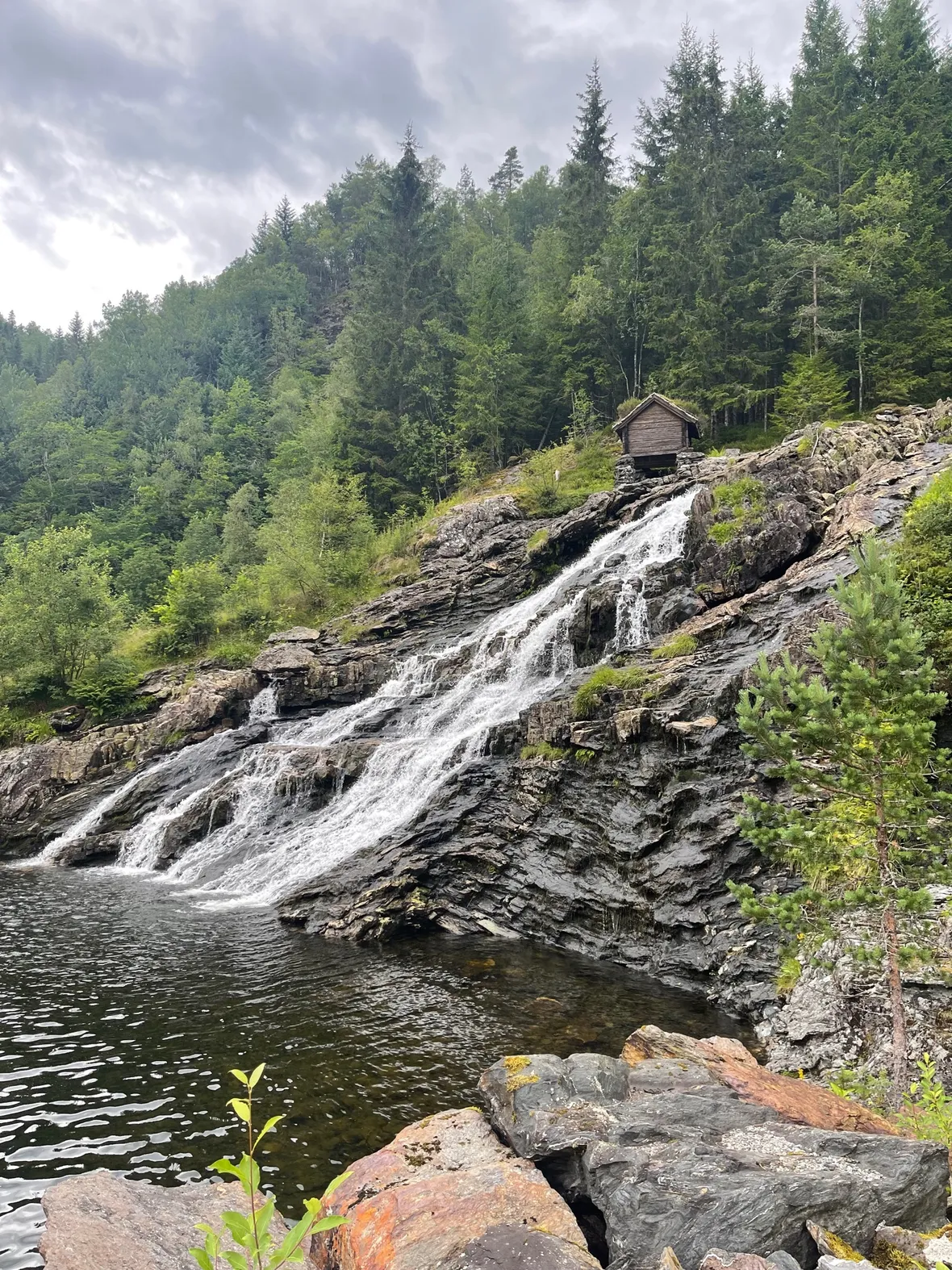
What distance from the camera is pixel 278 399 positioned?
252 ft

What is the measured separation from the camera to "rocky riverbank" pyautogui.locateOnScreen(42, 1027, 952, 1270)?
4.89 metres

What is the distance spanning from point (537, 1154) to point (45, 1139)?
6.29 meters

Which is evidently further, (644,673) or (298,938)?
(644,673)

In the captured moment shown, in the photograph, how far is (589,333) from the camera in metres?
49.0

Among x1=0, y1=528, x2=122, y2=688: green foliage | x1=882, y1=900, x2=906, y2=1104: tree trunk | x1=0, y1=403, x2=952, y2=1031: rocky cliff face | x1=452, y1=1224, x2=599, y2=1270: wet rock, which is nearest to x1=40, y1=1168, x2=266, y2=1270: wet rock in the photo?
x1=452, y1=1224, x2=599, y2=1270: wet rock

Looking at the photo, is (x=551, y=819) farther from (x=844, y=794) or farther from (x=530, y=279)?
(x=530, y=279)

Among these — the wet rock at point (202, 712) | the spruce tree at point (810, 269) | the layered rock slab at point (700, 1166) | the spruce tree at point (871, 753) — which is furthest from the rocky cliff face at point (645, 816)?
the spruce tree at point (810, 269)

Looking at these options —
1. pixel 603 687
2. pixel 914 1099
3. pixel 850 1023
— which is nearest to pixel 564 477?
pixel 603 687

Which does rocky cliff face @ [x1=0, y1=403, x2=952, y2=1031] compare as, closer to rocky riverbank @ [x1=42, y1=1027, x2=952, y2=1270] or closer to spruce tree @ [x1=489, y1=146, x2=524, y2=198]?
rocky riverbank @ [x1=42, y1=1027, x2=952, y2=1270]

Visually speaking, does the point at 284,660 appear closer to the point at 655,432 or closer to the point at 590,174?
the point at 655,432

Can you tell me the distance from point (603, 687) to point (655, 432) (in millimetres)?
22784

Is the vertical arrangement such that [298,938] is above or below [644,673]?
below

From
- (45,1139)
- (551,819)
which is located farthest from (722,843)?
(45,1139)

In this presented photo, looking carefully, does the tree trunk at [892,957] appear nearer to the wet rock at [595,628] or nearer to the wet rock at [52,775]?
the wet rock at [595,628]
